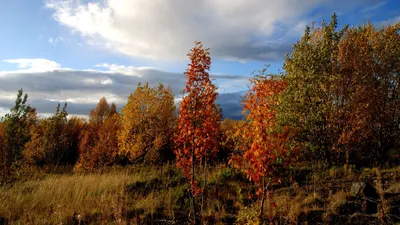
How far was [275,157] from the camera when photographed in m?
6.88

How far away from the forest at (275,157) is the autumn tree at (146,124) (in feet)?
1.15

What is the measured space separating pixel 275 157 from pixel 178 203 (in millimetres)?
4666

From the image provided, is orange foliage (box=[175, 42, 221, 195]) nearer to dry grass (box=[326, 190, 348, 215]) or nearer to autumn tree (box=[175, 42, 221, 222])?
autumn tree (box=[175, 42, 221, 222])

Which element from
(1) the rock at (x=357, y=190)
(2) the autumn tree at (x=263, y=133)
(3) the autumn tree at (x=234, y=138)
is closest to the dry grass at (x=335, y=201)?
(1) the rock at (x=357, y=190)

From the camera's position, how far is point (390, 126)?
1566cm

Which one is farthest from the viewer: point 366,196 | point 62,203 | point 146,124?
point 146,124

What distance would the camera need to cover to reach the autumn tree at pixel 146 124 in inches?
857

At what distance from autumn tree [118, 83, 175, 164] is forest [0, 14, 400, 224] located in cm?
35

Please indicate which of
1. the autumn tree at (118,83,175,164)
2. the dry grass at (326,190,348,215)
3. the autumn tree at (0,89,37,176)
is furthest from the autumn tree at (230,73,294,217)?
the autumn tree at (118,83,175,164)

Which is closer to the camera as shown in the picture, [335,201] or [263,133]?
[263,133]

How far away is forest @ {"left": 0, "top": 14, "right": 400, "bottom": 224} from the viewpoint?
7.46 metres

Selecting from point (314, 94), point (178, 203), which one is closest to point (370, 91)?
point (314, 94)

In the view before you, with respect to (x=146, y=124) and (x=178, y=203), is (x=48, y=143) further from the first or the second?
(x=178, y=203)

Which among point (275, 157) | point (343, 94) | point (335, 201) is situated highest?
point (343, 94)
